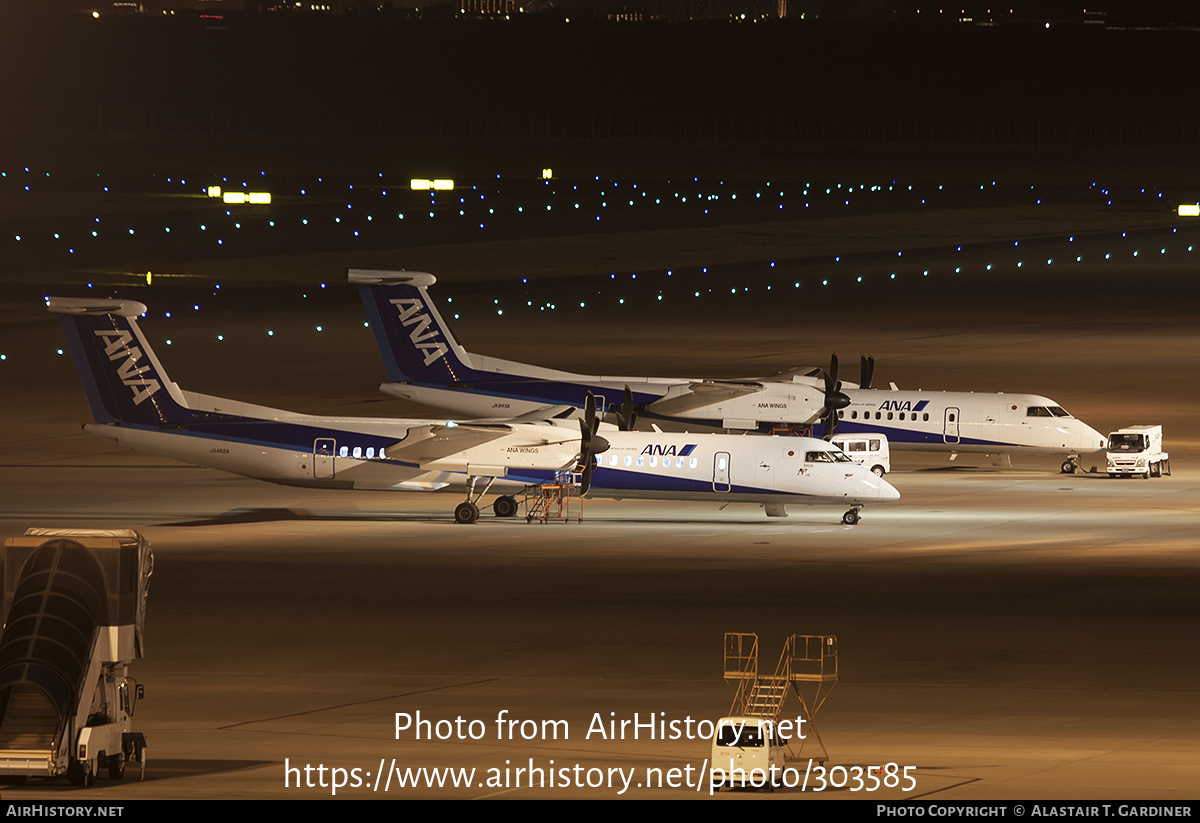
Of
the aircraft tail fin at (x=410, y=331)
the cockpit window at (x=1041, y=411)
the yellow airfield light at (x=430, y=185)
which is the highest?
the yellow airfield light at (x=430, y=185)

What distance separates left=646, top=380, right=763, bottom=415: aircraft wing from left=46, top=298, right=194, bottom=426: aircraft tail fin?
1628cm

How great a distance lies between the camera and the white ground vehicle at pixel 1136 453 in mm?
67875

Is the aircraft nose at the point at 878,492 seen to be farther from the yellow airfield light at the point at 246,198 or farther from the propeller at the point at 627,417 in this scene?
the yellow airfield light at the point at 246,198

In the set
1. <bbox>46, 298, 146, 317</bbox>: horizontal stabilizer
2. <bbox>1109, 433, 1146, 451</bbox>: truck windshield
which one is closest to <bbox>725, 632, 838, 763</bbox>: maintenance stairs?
<bbox>46, 298, 146, 317</bbox>: horizontal stabilizer

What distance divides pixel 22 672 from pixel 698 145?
167 meters

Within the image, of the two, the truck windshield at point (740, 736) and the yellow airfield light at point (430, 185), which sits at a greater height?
the yellow airfield light at point (430, 185)

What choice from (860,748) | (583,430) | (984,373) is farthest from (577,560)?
(984,373)

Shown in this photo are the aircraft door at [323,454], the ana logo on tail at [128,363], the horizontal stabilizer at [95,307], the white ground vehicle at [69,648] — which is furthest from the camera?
the horizontal stabilizer at [95,307]

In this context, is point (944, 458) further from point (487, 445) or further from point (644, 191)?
point (644, 191)

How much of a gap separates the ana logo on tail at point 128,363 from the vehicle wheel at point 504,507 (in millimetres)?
9698

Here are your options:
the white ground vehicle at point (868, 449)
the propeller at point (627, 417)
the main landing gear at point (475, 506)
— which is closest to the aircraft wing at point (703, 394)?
the white ground vehicle at point (868, 449)

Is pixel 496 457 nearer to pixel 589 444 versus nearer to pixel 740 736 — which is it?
pixel 589 444

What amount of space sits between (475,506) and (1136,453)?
2192 centimetres

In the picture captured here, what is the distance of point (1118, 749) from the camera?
3089 cm
